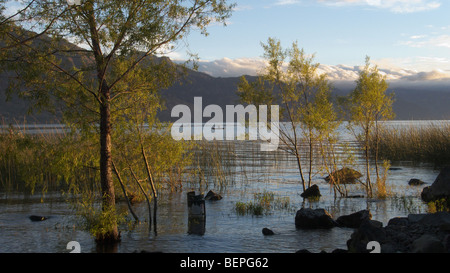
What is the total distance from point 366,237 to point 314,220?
12.1ft

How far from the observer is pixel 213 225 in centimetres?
1431

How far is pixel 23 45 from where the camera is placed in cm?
1098

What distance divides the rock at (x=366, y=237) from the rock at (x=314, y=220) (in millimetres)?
3254

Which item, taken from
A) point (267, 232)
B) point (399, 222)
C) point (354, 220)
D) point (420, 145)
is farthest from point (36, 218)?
point (420, 145)

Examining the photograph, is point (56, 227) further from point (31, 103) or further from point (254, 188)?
point (254, 188)

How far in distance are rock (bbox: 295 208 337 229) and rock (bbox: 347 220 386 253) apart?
3.25 metres

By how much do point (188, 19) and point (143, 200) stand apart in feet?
29.6

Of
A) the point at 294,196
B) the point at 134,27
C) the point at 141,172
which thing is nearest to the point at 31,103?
the point at 134,27

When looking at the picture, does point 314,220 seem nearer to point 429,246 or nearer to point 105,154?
point 429,246

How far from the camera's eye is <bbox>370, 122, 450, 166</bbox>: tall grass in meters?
31.0

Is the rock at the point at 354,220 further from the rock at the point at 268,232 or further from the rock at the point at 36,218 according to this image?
the rock at the point at 36,218

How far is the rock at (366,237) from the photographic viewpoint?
9620mm

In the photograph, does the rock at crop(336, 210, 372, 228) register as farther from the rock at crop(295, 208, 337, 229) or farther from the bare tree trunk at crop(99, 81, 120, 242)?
the bare tree trunk at crop(99, 81, 120, 242)

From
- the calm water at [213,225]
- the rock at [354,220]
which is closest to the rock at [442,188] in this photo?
the calm water at [213,225]
